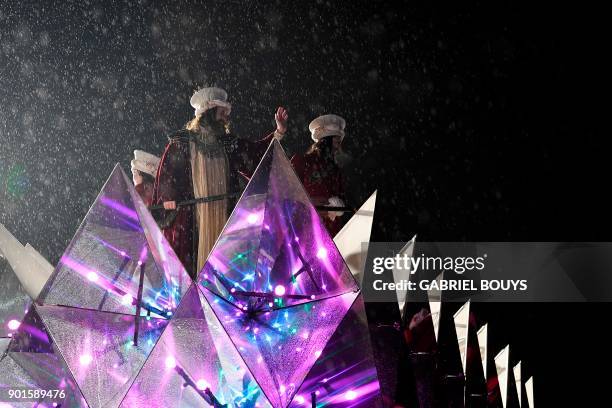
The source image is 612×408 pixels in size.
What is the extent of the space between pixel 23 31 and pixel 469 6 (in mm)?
2815

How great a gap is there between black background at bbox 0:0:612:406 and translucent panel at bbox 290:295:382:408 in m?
2.15

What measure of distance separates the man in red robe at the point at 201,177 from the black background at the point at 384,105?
Answer: 54.9 inches

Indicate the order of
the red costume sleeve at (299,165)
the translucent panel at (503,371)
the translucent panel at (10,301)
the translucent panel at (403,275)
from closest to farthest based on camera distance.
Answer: the translucent panel at (10,301), the translucent panel at (403,275), the red costume sleeve at (299,165), the translucent panel at (503,371)

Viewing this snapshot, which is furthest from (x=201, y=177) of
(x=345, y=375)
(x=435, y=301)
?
(x=435, y=301)

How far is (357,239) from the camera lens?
1321 millimetres

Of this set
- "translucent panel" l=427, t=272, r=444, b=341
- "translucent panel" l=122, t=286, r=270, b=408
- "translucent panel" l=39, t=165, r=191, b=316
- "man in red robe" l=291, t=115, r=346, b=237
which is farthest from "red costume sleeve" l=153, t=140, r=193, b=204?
"translucent panel" l=427, t=272, r=444, b=341

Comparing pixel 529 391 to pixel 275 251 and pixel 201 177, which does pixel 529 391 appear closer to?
pixel 201 177

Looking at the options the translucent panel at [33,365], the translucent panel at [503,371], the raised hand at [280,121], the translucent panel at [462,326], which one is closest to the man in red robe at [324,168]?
the raised hand at [280,121]

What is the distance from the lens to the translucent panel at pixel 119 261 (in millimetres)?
1100

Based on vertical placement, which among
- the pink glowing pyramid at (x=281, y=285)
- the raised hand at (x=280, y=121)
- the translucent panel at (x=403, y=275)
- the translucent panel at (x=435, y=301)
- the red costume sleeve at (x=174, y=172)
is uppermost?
the raised hand at (x=280, y=121)

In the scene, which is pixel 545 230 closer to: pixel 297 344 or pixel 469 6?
pixel 469 6

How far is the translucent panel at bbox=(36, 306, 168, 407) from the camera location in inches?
41.1

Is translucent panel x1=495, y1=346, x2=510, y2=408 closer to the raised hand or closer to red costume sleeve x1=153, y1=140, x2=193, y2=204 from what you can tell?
the raised hand

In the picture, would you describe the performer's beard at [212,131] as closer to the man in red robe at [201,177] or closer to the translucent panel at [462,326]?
the man in red robe at [201,177]
